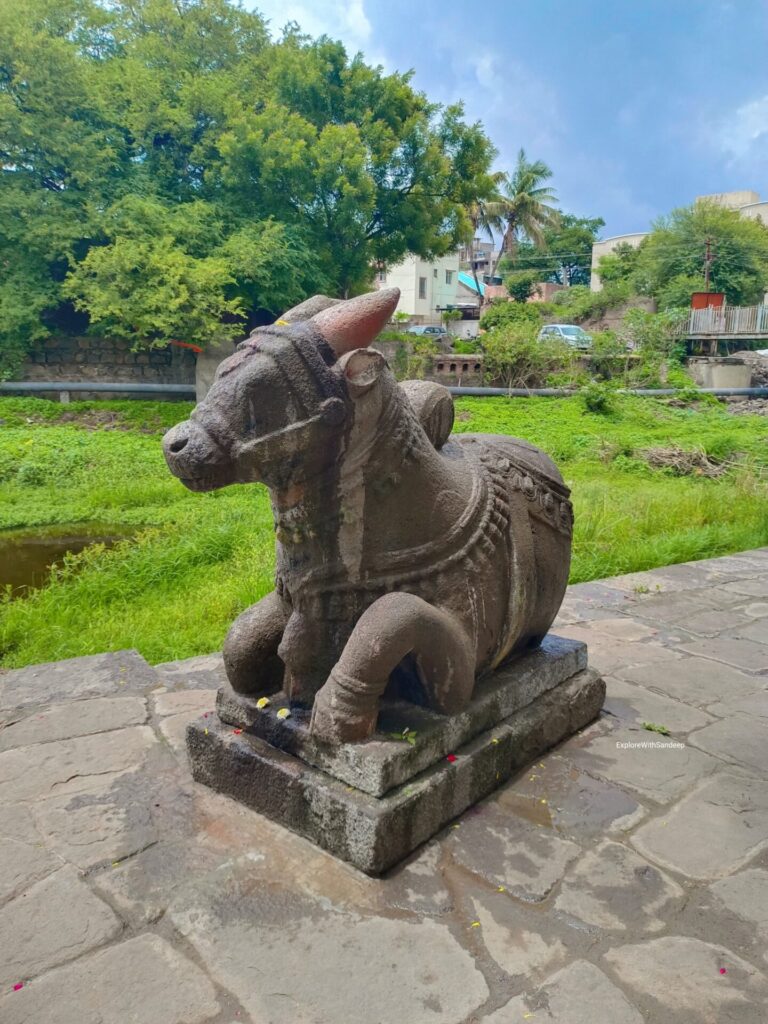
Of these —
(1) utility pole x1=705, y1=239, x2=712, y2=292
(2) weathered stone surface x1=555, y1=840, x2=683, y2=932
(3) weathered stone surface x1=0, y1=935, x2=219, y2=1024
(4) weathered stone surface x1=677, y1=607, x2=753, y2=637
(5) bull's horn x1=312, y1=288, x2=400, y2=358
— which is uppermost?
(1) utility pole x1=705, y1=239, x2=712, y2=292

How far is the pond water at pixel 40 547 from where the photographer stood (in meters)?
5.68

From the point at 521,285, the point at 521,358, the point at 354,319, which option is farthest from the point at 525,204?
the point at 354,319

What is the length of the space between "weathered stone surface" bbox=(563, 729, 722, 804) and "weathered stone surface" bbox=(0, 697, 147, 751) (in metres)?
1.64

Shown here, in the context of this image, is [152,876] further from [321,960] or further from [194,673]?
[194,673]

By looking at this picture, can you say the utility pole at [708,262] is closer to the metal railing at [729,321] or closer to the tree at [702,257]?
the tree at [702,257]

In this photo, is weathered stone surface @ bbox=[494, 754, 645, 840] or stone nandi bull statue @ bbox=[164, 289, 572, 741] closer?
stone nandi bull statue @ bbox=[164, 289, 572, 741]

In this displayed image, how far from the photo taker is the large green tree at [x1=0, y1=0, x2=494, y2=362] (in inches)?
502

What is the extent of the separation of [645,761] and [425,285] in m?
39.1

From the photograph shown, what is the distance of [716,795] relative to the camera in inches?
95.4

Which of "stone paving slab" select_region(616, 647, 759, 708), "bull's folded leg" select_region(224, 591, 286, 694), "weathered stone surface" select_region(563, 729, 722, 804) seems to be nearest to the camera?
"bull's folded leg" select_region(224, 591, 286, 694)

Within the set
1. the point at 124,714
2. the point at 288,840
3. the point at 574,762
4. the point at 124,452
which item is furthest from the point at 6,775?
the point at 124,452

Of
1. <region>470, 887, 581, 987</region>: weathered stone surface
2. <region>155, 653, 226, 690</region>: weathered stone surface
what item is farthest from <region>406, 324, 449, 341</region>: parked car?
<region>470, 887, 581, 987</region>: weathered stone surface

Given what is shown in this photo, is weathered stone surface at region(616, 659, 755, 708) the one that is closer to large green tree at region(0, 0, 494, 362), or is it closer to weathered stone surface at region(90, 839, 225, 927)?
weathered stone surface at region(90, 839, 225, 927)

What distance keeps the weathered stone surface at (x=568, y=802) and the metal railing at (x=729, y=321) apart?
2371 centimetres
